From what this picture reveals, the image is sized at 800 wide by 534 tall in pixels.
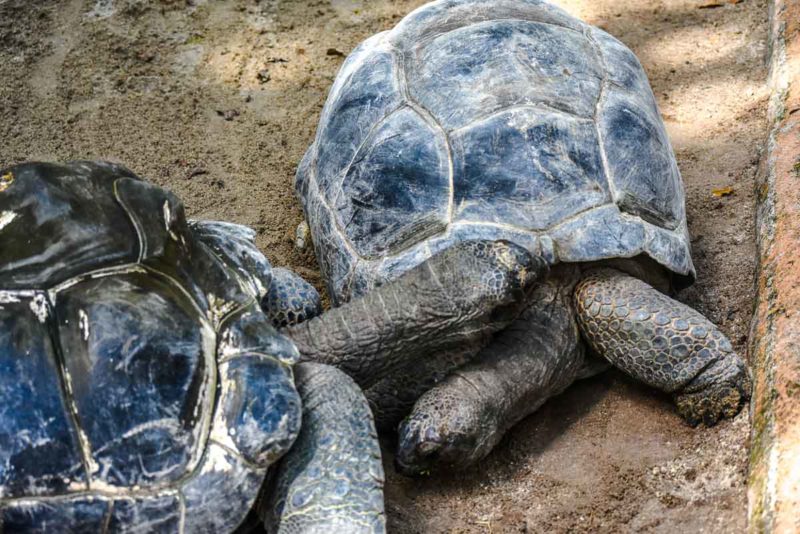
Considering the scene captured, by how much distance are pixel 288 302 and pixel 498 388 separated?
0.90 metres

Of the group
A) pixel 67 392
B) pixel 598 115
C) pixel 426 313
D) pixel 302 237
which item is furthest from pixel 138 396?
pixel 598 115

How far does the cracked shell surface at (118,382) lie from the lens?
109 inches

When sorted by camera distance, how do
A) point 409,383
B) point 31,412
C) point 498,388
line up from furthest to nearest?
point 409,383 < point 498,388 < point 31,412

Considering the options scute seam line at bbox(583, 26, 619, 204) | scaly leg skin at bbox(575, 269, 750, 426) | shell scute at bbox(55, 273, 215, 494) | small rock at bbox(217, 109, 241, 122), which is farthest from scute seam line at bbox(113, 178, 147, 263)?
small rock at bbox(217, 109, 241, 122)

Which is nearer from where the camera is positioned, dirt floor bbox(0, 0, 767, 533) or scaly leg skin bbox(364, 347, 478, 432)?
dirt floor bbox(0, 0, 767, 533)

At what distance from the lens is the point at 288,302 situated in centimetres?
372

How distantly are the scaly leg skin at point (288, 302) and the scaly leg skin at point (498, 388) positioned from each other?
631 millimetres

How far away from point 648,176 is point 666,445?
1.09 m

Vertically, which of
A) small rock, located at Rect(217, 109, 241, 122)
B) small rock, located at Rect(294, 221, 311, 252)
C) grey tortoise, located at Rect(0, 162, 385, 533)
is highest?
grey tortoise, located at Rect(0, 162, 385, 533)

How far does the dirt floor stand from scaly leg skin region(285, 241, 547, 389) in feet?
1.66

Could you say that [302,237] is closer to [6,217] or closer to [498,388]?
[498,388]

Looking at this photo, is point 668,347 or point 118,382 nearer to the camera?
point 118,382

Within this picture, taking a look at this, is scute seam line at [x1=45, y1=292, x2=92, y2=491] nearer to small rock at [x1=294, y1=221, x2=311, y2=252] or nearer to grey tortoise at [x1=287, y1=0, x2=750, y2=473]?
grey tortoise at [x1=287, y1=0, x2=750, y2=473]

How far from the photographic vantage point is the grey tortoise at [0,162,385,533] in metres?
2.78
